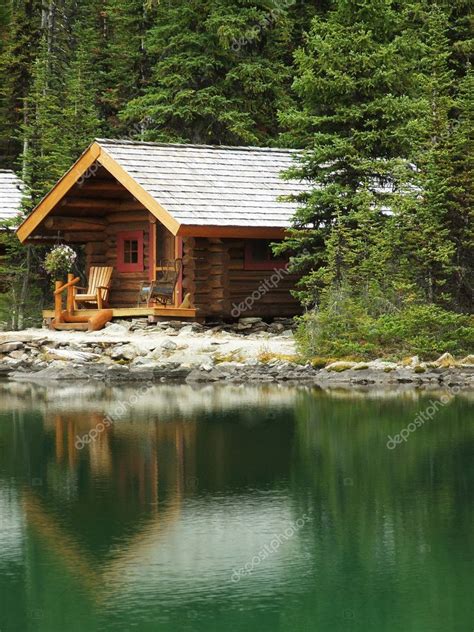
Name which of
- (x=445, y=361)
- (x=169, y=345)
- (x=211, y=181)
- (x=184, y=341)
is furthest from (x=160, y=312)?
(x=445, y=361)

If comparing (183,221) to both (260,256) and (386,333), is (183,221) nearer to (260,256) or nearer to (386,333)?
(260,256)

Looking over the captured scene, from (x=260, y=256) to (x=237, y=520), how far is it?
19741 mm

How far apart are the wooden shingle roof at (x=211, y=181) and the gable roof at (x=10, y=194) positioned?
6.98 meters

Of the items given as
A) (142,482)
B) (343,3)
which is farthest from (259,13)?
(142,482)

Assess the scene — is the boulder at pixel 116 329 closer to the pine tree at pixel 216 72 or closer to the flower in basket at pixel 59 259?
the flower in basket at pixel 59 259

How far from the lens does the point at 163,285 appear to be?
3056cm

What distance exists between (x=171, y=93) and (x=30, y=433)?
24.9 m

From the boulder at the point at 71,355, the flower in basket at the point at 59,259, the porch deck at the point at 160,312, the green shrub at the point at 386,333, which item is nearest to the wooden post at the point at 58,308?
the flower in basket at the point at 59,259

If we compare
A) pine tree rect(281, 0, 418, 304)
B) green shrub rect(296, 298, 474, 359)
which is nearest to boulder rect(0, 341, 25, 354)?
pine tree rect(281, 0, 418, 304)

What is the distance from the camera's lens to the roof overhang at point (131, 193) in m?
28.3

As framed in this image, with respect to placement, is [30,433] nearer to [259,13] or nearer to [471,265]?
[471,265]

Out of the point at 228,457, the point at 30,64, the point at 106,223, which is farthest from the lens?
the point at 30,64

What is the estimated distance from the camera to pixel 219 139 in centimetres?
4200

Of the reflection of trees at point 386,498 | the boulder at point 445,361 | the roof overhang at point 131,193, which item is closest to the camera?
the reflection of trees at point 386,498
